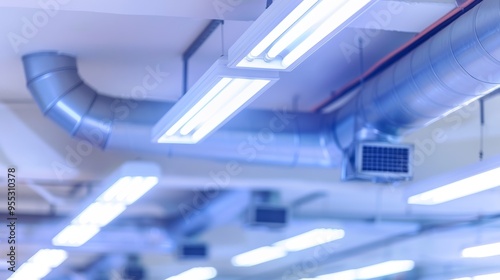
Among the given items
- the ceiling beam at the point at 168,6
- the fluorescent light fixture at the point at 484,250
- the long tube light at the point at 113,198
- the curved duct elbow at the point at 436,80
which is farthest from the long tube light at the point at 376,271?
the ceiling beam at the point at 168,6

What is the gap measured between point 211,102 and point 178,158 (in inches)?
90.5

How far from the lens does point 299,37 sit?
285cm

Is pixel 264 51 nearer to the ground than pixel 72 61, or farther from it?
nearer to the ground

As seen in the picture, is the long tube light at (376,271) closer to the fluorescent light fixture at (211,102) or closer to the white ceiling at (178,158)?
the white ceiling at (178,158)

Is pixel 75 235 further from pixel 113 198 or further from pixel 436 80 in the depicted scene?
pixel 436 80

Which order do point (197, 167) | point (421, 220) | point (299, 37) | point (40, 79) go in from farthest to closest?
point (421, 220) < point (197, 167) < point (40, 79) < point (299, 37)

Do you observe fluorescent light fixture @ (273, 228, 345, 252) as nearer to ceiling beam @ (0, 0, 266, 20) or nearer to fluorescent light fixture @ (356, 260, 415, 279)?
fluorescent light fixture @ (356, 260, 415, 279)

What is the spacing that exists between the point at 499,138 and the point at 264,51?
10.8ft

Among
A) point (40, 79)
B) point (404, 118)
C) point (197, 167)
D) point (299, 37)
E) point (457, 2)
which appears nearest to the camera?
point (299, 37)

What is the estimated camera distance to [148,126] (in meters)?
4.66

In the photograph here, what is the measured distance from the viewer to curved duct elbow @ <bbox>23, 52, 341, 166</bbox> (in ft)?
15.0

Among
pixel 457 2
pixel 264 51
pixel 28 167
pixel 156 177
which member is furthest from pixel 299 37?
pixel 28 167

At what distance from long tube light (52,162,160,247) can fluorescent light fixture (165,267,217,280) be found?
15.4 feet

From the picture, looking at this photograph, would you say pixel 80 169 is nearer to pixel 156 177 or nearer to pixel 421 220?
pixel 156 177
